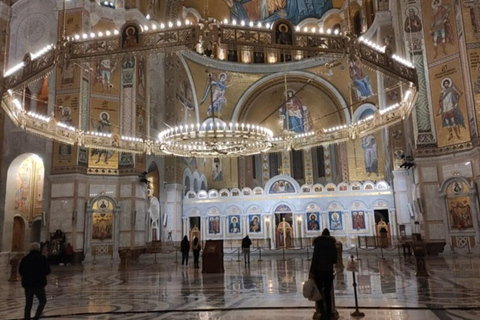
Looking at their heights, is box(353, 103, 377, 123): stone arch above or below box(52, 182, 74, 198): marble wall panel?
above

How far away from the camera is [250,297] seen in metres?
7.53

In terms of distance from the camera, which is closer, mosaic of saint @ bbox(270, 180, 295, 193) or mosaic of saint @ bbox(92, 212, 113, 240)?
mosaic of saint @ bbox(92, 212, 113, 240)

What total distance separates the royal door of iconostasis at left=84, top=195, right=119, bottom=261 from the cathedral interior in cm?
6

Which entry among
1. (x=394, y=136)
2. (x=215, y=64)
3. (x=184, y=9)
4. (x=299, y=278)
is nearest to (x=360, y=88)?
(x=394, y=136)

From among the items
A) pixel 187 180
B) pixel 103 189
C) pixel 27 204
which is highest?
pixel 187 180

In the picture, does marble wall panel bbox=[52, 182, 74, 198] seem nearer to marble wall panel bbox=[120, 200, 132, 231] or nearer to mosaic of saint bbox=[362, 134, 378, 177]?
marble wall panel bbox=[120, 200, 132, 231]

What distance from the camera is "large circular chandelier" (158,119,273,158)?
13.8 m

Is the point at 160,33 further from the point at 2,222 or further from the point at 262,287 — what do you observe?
the point at 2,222

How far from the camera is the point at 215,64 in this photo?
3125cm

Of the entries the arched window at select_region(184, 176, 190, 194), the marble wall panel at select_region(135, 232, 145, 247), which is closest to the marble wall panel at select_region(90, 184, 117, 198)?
the marble wall panel at select_region(135, 232, 145, 247)

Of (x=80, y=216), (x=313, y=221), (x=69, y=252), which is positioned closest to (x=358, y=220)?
(x=313, y=221)

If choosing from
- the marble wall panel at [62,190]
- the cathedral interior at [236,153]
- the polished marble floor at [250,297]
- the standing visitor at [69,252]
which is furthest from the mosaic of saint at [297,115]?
the polished marble floor at [250,297]

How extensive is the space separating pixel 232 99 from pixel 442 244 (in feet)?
66.4

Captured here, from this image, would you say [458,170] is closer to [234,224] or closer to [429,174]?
[429,174]
